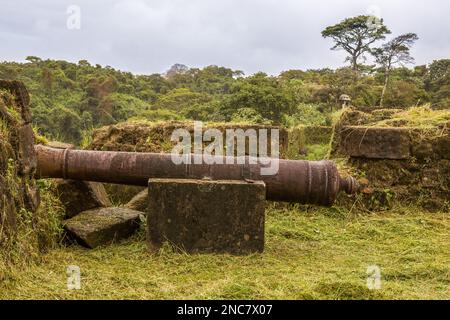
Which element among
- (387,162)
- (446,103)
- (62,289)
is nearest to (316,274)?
(62,289)

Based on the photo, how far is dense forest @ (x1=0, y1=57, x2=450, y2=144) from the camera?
18641 millimetres

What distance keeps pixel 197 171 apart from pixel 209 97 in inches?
900

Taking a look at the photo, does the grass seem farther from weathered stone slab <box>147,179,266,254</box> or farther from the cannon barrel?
the cannon barrel

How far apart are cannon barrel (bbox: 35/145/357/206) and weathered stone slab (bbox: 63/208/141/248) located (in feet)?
1.33

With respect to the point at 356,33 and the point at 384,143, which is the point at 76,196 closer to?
the point at 384,143

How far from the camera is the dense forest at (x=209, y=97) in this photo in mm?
18641

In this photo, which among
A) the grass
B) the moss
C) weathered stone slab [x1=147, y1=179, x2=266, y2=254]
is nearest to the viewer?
the grass

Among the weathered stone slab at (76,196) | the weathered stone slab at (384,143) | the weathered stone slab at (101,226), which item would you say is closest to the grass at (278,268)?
the weathered stone slab at (101,226)

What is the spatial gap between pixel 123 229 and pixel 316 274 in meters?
2.11

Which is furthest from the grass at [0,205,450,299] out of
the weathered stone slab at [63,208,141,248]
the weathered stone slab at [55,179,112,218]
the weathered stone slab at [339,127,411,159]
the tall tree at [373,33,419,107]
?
the tall tree at [373,33,419,107]

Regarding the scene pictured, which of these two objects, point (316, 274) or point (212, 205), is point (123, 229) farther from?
point (316, 274)

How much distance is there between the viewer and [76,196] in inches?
216
